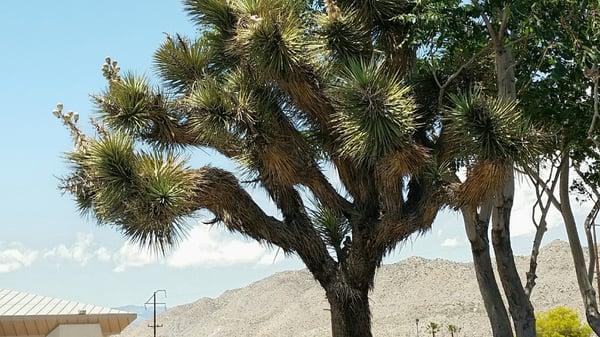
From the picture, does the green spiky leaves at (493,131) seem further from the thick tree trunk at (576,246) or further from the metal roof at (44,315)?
the thick tree trunk at (576,246)

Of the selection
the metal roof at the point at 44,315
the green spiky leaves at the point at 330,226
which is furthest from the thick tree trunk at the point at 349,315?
the metal roof at the point at 44,315

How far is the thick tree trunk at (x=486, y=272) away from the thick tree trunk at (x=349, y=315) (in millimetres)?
2465

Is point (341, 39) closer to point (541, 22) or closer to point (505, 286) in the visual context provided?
point (541, 22)

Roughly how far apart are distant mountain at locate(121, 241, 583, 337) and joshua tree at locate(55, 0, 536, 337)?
33.9 meters

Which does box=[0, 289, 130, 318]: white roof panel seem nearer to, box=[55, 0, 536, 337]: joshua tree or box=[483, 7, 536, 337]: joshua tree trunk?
box=[55, 0, 536, 337]: joshua tree

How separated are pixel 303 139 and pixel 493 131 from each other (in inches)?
106

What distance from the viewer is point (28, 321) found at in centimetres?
1248

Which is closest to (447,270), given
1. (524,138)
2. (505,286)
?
(505,286)

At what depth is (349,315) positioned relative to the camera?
1184 cm

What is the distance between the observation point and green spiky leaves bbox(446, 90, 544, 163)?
9.74 m

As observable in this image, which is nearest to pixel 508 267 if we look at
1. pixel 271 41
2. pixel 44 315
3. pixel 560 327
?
pixel 271 41

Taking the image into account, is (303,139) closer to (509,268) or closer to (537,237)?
(509,268)

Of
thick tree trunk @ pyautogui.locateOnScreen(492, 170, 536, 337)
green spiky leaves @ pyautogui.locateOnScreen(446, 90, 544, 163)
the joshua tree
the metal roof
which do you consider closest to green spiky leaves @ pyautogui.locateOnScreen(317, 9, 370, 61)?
the joshua tree

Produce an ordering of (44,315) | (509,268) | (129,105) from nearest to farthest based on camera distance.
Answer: (129,105) → (44,315) → (509,268)
